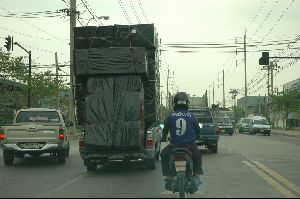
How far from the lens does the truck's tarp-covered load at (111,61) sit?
15609 mm

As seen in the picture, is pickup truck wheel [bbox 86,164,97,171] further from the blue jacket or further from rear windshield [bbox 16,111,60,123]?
the blue jacket

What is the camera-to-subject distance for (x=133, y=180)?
1353 cm

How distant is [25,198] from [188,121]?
3.44m

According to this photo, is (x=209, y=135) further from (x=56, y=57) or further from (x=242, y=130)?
(x=242, y=130)

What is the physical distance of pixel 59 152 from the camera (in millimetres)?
18828

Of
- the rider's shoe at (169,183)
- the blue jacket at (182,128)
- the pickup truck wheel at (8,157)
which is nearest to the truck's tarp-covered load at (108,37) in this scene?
the pickup truck wheel at (8,157)

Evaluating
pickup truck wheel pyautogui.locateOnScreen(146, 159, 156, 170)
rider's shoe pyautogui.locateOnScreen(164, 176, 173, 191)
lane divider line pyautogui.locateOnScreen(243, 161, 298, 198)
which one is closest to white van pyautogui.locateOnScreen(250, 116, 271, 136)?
lane divider line pyautogui.locateOnScreen(243, 161, 298, 198)

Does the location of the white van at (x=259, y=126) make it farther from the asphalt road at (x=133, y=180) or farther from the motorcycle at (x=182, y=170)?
the motorcycle at (x=182, y=170)

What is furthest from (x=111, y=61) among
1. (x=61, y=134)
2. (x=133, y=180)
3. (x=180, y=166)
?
(x=180, y=166)

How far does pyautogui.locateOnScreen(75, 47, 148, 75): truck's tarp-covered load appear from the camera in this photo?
15609mm

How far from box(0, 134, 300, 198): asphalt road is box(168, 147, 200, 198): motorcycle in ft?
3.68

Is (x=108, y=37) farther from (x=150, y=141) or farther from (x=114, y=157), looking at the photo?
(x=114, y=157)

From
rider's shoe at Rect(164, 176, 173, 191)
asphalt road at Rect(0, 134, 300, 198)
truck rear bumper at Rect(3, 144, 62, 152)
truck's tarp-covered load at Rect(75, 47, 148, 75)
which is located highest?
truck's tarp-covered load at Rect(75, 47, 148, 75)

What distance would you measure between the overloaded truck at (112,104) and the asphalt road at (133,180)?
25.1 inches
